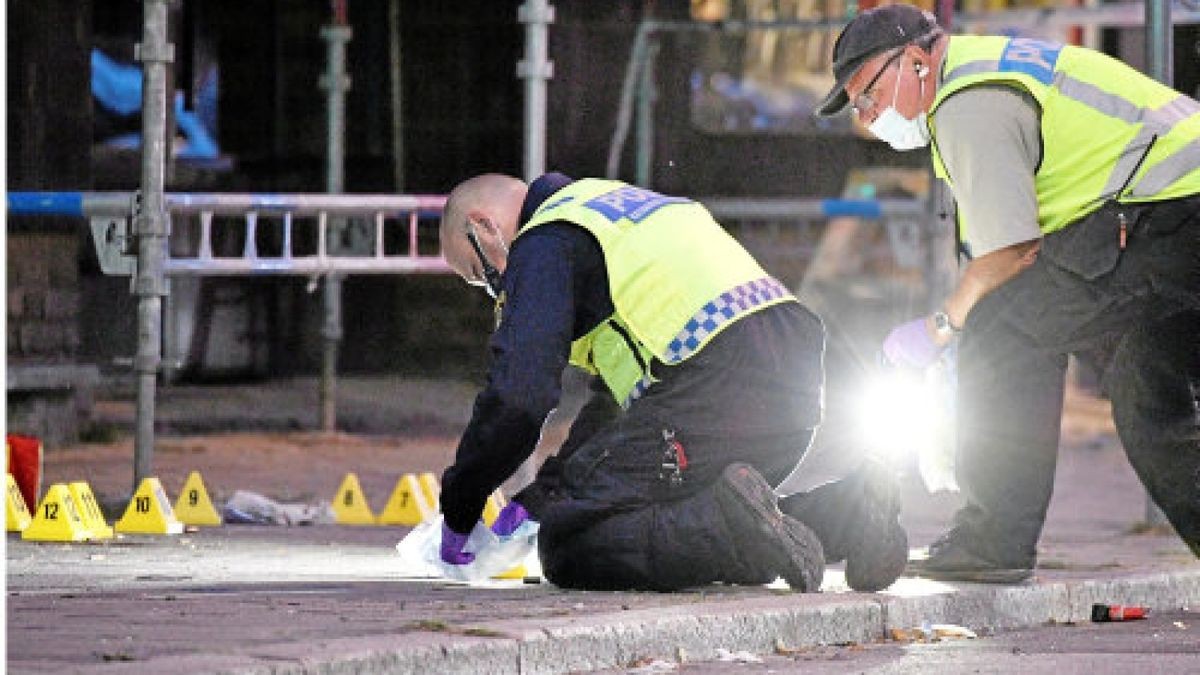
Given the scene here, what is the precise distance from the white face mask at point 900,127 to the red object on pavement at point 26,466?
10.2 feet

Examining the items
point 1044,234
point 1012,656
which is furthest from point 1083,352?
point 1012,656

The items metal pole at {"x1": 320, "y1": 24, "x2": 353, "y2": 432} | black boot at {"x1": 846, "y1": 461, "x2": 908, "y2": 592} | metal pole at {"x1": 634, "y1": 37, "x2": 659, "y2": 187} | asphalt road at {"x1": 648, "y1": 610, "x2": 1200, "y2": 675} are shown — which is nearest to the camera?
asphalt road at {"x1": 648, "y1": 610, "x2": 1200, "y2": 675}

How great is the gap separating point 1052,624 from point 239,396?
328 inches

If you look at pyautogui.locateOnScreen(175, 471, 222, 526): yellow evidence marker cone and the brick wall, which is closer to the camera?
pyautogui.locateOnScreen(175, 471, 222, 526): yellow evidence marker cone

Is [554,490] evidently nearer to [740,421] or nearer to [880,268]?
[740,421]

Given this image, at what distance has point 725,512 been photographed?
23.8 feet

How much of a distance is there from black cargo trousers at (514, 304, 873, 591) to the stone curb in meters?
0.27

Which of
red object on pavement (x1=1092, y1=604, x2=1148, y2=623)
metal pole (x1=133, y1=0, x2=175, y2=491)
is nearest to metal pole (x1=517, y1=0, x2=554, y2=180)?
metal pole (x1=133, y1=0, x2=175, y2=491)

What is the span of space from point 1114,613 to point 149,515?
9.67 ft

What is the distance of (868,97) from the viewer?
786 centimetres

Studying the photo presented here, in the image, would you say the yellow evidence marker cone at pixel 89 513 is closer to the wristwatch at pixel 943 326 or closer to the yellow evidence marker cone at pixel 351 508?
the yellow evidence marker cone at pixel 351 508

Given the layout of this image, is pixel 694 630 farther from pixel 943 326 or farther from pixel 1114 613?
pixel 1114 613

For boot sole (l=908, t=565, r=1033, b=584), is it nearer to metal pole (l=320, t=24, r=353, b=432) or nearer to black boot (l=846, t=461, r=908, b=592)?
black boot (l=846, t=461, r=908, b=592)

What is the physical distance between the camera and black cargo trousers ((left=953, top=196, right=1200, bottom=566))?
7.64 meters
